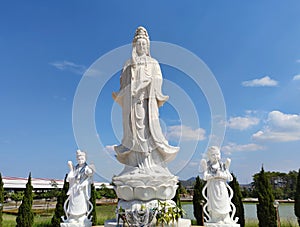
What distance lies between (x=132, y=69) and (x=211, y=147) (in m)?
2.90

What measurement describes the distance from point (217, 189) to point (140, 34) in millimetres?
4573

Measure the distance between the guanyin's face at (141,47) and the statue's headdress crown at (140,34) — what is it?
127 mm

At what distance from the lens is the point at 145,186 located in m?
6.03

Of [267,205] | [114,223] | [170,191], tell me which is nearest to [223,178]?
[170,191]

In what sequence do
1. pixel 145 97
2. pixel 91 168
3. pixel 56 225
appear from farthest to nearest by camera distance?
1. pixel 56 225
2. pixel 145 97
3. pixel 91 168

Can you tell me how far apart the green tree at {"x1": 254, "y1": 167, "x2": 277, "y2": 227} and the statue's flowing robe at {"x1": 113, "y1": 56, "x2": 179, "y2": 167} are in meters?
5.78

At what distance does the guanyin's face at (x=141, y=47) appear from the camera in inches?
297

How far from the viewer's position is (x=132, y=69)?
7.36m

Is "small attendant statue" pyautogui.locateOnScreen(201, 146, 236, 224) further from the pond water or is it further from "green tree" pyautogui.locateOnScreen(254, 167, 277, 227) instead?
the pond water

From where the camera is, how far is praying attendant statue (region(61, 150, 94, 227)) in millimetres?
6348

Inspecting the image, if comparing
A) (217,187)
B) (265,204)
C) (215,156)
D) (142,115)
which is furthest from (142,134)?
(265,204)

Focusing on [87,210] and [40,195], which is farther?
[40,195]

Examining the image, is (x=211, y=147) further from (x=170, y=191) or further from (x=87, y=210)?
(x=87, y=210)

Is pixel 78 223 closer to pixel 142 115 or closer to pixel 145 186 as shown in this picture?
pixel 145 186
